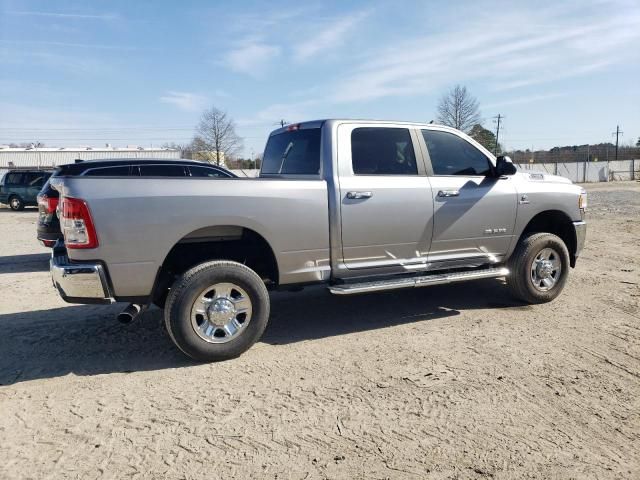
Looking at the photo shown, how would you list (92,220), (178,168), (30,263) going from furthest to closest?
(178,168)
(30,263)
(92,220)

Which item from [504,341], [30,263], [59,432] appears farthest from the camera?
[30,263]

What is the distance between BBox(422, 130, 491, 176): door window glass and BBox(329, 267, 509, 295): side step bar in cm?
110

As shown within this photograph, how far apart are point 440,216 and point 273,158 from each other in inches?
83.6

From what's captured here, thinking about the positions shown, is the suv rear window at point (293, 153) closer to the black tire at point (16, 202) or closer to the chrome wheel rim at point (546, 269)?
the chrome wheel rim at point (546, 269)

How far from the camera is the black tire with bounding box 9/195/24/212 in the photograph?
24.0 m

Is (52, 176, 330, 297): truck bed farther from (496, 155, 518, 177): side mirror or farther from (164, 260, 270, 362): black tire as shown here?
(496, 155, 518, 177): side mirror

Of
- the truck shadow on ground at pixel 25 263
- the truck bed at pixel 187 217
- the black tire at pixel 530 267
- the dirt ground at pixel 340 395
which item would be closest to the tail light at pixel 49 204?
the truck shadow on ground at pixel 25 263

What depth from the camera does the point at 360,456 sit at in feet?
9.06

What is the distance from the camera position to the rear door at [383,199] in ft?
15.0

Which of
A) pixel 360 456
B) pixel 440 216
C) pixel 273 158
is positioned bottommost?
pixel 360 456

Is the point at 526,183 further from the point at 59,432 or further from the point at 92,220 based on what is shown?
the point at 59,432

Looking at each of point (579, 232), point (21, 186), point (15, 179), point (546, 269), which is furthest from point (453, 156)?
point (15, 179)

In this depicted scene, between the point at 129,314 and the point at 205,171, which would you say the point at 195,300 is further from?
the point at 205,171

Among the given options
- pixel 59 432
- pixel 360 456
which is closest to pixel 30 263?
pixel 59 432
